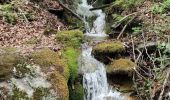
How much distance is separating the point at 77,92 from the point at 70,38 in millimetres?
2230

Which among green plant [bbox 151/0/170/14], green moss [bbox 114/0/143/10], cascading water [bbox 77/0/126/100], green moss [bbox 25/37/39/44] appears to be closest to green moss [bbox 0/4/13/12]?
green moss [bbox 25/37/39/44]

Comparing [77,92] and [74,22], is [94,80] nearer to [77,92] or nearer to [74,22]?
[77,92]

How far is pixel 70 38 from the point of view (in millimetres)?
9719

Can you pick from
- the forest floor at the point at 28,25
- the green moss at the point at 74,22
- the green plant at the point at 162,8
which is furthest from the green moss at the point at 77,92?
the green moss at the point at 74,22

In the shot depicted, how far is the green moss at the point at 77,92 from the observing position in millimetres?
7922

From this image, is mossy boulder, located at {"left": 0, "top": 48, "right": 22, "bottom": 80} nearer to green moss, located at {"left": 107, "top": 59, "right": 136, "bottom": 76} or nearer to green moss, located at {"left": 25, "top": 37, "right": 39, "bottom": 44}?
green moss, located at {"left": 25, "top": 37, "right": 39, "bottom": 44}

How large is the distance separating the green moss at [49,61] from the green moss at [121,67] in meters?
1.59

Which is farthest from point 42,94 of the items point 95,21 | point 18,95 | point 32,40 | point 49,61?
point 95,21

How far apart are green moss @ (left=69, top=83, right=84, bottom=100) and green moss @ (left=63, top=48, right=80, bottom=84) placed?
0.63 feet

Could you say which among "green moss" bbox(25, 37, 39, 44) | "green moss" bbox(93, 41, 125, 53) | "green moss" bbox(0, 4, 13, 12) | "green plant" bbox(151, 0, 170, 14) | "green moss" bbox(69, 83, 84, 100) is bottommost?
"green moss" bbox(69, 83, 84, 100)

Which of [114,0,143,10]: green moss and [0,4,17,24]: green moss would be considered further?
[114,0,143,10]: green moss

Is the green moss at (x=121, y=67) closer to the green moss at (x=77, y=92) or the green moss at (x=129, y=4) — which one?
the green moss at (x=77, y=92)

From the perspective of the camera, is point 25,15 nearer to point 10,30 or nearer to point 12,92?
point 10,30

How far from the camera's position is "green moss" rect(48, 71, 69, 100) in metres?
6.84
